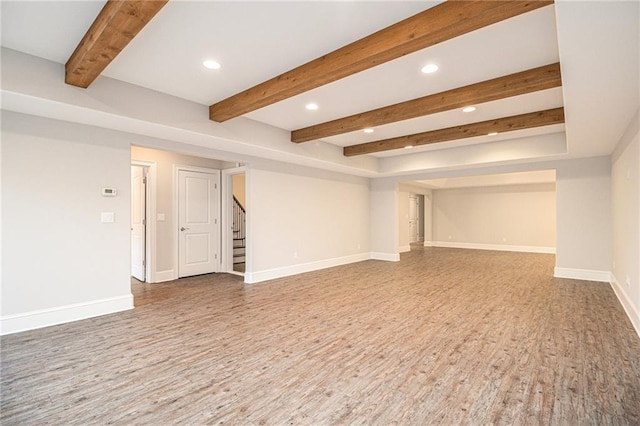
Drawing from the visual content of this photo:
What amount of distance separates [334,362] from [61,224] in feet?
11.1

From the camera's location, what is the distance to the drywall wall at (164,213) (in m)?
5.81

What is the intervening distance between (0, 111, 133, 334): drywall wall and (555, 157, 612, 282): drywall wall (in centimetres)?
744

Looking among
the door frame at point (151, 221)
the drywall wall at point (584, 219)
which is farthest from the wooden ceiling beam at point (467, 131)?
the door frame at point (151, 221)

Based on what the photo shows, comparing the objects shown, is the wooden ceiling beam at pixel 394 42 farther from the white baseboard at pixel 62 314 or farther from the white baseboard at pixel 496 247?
the white baseboard at pixel 496 247

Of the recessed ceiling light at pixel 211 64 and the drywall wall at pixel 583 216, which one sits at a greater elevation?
the recessed ceiling light at pixel 211 64

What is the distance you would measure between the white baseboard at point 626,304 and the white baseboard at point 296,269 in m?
4.91

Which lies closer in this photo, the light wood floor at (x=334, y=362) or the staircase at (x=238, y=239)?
the light wood floor at (x=334, y=362)

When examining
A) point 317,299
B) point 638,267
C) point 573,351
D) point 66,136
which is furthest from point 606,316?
point 66,136

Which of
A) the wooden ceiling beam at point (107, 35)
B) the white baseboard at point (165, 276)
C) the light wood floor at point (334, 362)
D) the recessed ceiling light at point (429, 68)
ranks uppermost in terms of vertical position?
the recessed ceiling light at point (429, 68)

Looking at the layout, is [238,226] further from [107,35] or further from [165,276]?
[107,35]

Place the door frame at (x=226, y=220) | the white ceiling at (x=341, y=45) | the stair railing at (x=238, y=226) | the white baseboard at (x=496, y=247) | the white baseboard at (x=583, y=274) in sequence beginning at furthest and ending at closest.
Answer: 1. the white baseboard at (x=496, y=247)
2. the stair railing at (x=238, y=226)
3. the door frame at (x=226, y=220)
4. the white baseboard at (x=583, y=274)
5. the white ceiling at (x=341, y=45)

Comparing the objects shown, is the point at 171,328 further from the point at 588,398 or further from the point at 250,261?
the point at 588,398

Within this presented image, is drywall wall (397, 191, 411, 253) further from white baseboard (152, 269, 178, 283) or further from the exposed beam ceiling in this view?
white baseboard (152, 269, 178, 283)

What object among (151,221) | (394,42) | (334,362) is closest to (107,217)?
(151,221)
